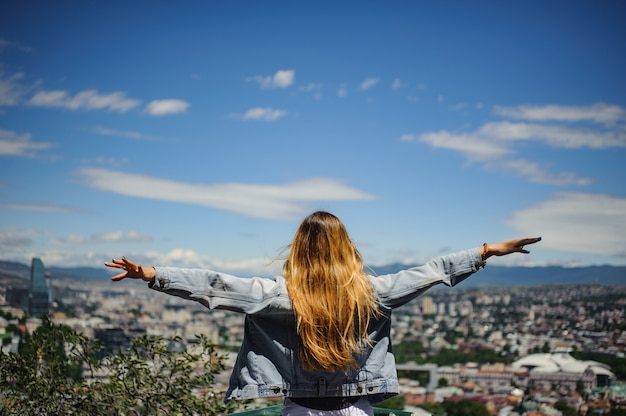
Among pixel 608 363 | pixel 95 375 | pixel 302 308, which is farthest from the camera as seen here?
pixel 608 363

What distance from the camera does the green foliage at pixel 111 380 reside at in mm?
3244

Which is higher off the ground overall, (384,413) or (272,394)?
(272,394)

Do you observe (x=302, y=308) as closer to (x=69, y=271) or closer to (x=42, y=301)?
(x=42, y=301)

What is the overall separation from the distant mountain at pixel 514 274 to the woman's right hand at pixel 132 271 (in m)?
18.1

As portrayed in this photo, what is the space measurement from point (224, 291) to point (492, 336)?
41336 millimetres

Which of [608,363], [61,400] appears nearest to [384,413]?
[61,400]

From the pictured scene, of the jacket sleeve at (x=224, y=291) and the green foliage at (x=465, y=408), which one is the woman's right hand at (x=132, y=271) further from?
the green foliage at (x=465, y=408)

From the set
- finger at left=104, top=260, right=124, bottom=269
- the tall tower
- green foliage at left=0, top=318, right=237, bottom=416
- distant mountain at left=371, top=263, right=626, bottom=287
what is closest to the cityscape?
the tall tower

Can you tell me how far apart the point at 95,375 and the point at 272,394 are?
8.31ft

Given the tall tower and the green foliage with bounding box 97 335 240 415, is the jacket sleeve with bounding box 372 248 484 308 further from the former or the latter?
the tall tower

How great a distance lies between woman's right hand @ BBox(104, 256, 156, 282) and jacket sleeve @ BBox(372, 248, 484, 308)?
514 mm

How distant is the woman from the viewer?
1513 mm

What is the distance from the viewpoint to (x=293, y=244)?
1599 mm

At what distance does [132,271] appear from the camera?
147 centimetres
